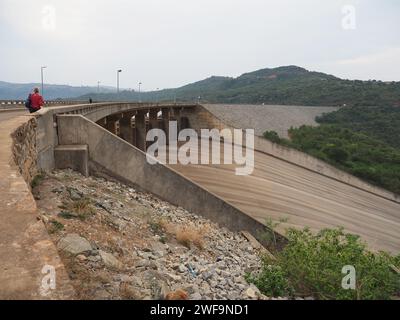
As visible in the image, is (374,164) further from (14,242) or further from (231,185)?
(14,242)

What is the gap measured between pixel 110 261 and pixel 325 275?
15.2 feet

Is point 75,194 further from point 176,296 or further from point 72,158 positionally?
point 176,296

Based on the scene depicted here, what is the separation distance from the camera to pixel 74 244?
20.0 feet

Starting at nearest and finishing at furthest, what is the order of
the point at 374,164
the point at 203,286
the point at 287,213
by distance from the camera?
the point at 203,286
the point at 287,213
the point at 374,164

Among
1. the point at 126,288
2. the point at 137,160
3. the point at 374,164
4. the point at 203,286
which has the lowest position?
the point at 374,164

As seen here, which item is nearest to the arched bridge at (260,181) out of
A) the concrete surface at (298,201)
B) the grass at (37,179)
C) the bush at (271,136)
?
the concrete surface at (298,201)

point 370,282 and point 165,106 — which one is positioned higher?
point 165,106

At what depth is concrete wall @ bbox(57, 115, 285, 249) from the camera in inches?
464

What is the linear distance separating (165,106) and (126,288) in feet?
105

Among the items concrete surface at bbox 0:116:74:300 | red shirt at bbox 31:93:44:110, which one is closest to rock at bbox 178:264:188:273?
concrete surface at bbox 0:116:74:300

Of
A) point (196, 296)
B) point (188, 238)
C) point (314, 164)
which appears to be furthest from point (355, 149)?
point (196, 296)

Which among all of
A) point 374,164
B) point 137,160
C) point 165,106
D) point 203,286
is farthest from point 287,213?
point 374,164
